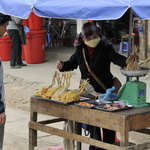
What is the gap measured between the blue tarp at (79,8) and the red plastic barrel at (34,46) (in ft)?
25.0

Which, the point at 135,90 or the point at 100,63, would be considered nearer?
the point at 135,90

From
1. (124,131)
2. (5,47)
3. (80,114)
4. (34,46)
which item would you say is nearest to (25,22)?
(34,46)

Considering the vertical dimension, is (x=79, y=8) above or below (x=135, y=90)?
above

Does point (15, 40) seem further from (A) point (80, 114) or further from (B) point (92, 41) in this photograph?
(A) point (80, 114)

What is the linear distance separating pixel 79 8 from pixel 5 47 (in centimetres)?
950

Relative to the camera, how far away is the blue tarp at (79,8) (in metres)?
5.00

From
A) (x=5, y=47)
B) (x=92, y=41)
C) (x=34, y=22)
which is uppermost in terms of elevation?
(x=34, y=22)

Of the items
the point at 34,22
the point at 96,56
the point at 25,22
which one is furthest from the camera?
the point at 25,22

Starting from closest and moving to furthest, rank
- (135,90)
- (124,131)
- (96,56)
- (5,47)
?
(124,131) < (135,90) < (96,56) < (5,47)

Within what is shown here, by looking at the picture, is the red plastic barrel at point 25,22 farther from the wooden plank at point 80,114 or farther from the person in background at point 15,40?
the wooden plank at point 80,114

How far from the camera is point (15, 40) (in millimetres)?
13086

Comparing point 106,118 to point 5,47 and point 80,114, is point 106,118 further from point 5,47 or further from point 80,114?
point 5,47

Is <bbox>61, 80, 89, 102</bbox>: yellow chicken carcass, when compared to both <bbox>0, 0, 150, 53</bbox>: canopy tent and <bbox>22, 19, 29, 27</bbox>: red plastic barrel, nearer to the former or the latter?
<bbox>0, 0, 150, 53</bbox>: canopy tent

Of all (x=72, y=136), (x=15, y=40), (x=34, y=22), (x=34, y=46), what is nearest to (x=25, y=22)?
(x=34, y=22)
